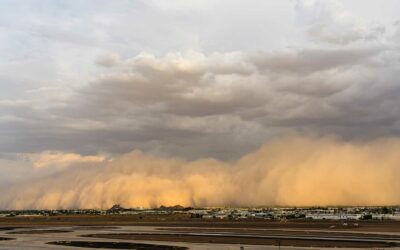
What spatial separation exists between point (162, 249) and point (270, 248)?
663 inches

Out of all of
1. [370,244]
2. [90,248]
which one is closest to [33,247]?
[90,248]

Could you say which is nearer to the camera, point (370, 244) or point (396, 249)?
point (396, 249)

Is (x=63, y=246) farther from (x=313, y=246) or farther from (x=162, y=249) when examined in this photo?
(x=313, y=246)

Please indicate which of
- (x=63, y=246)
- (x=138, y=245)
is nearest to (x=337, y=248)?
(x=138, y=245)

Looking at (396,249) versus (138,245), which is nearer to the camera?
(396,249)

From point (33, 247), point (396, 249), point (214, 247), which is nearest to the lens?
point (396, 249)

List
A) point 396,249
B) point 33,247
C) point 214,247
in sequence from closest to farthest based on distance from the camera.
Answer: point 396,249 → point 214,247 → point 33,247

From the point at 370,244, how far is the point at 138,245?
38389 millimetres

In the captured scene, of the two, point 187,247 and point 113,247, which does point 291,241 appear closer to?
point 187,247

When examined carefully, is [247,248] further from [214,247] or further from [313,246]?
[313,246]

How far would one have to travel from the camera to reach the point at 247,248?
252ft

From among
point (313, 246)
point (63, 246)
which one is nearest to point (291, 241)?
point (313, 246)

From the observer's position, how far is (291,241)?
8888 centimetres

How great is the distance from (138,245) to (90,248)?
8643 millimetres
